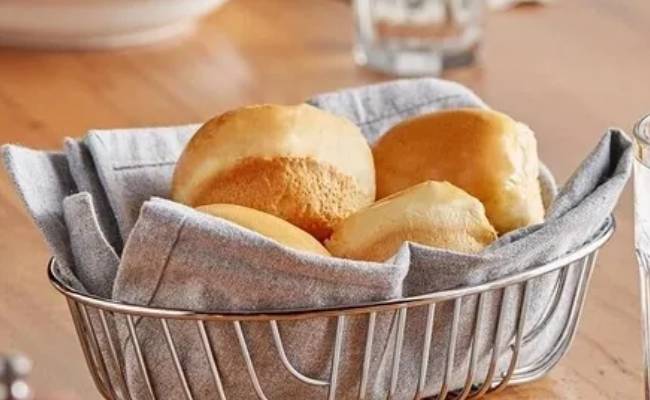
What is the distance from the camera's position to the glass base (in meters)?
1.44

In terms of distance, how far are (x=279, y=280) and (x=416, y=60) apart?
2.55ft

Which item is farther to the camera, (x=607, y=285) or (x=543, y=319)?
(x=607, y=285)

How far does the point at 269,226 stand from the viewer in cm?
72

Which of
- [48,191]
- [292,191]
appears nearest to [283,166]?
[292,191]

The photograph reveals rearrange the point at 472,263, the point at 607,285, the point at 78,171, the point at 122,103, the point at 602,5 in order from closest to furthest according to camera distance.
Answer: the point at 472,263, the point at 78,171, the point at 607,285, the point at 122,103, the point at 602,5

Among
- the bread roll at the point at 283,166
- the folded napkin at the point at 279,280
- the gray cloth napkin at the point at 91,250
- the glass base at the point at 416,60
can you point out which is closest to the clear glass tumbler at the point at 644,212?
the folded napkin at the point at 279,280

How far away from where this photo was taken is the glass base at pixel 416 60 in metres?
1.44

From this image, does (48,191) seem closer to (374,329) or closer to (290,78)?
(374,329)

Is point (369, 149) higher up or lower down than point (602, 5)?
higher up

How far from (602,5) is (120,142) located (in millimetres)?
845

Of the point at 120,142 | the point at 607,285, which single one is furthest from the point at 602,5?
the point at 120,142

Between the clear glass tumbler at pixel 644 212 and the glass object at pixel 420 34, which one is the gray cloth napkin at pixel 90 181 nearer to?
the clear glass tumbler at pixel 644 212

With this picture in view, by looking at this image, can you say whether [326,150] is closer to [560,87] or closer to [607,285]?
[607,285]

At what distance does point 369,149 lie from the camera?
805 mm
